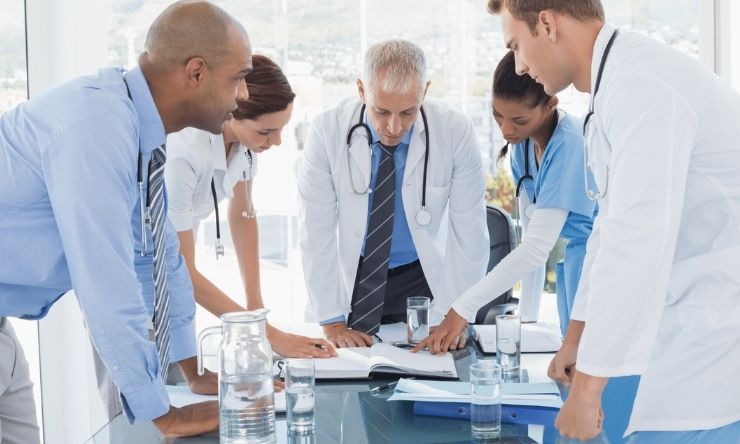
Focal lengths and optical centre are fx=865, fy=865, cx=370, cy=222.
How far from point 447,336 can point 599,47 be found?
85cm

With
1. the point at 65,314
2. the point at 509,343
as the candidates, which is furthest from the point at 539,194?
the point at 65,314

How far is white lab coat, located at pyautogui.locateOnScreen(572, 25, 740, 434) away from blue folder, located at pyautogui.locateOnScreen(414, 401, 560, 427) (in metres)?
0.16

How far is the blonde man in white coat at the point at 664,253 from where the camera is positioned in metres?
1.31

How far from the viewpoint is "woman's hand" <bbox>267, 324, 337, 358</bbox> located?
79.3 inches

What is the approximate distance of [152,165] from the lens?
1.62m

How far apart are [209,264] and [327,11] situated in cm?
140

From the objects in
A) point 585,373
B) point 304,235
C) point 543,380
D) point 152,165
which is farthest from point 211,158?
point 585,373

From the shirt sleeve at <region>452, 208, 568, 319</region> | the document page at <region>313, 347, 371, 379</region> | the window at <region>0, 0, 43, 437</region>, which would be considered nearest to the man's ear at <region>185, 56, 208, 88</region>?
the document page at <region>313, 347, 371, 379</region>

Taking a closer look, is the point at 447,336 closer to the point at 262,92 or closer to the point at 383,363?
the point at 383,363

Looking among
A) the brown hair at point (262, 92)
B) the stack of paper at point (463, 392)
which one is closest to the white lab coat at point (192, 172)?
the brown hair at point (262, 92)

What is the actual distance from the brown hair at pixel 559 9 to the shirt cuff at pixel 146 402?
903mm

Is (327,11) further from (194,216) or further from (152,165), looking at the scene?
(152,165)

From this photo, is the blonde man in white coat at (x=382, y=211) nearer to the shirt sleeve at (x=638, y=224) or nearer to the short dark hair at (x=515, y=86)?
the short dark hair at (x=515, y=86)

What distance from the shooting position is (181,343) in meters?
1.83
